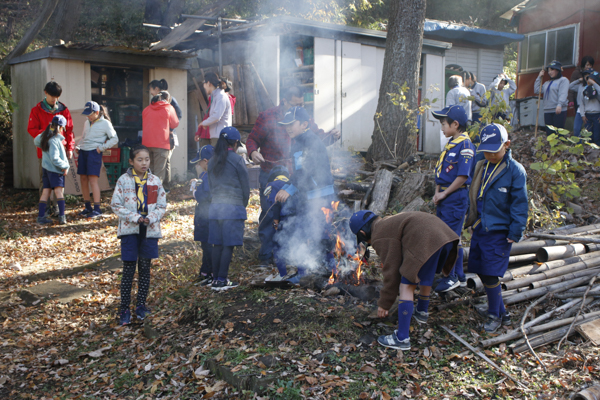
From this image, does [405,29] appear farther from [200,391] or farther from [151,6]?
[151,6]

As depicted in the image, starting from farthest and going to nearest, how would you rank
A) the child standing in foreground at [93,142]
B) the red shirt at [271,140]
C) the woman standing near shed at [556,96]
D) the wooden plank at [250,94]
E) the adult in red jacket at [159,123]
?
the wooden plank at [250,94]
the woman standing near shed at [556,96]
the adult in red jacket at [159,123]
the child standing in foreground at [93,142]
the red shirt at [271,140]

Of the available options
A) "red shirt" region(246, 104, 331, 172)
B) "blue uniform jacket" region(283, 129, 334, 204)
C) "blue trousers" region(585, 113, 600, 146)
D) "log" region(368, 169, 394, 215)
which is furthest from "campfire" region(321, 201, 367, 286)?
"blue trousers" region(585, 113, 600, 146)

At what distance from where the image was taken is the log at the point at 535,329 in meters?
4.29

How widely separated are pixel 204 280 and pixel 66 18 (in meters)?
12.4

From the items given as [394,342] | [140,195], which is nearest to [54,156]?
[140,195]

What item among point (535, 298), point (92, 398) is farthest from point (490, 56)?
point (92, 398)

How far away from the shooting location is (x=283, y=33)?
11.7 meters

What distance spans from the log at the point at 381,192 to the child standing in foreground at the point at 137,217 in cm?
415

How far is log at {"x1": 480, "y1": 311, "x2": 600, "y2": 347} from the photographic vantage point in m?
4.29

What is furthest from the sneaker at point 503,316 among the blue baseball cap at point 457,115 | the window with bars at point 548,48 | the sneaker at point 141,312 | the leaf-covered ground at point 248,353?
the window with bars at point 548,48

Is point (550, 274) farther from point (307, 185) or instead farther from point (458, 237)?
point (307, 185)

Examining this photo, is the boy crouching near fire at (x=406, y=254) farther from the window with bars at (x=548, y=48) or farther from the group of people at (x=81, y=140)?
the window with bars at (x=548, y=48)

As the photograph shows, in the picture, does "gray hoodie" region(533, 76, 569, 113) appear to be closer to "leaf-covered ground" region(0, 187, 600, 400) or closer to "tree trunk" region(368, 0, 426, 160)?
"tree trunk" region(368, 0, 426, 160)

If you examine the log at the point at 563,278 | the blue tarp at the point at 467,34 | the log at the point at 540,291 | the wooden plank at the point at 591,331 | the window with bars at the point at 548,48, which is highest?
the blue tarp at the point at 467,34
